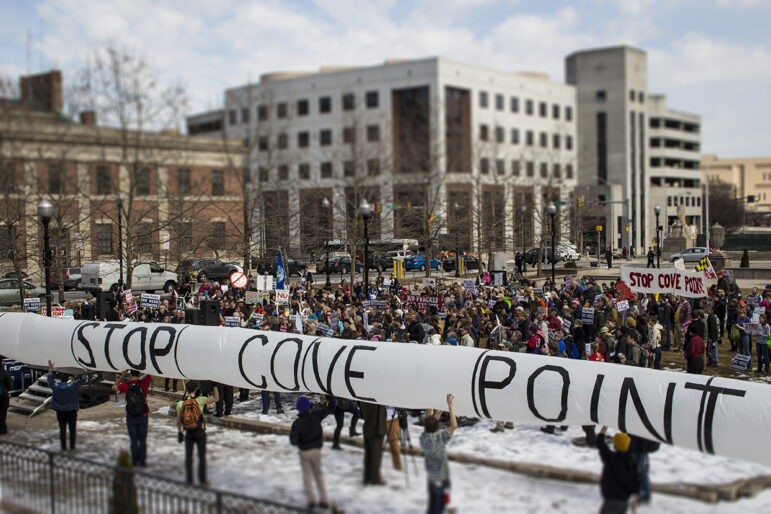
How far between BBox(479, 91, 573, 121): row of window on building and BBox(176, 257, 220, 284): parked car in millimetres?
54846

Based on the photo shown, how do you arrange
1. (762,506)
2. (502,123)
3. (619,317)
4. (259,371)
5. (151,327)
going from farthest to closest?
(502,123) → (619,317) → (151,327) → (259,371) → (762,506)

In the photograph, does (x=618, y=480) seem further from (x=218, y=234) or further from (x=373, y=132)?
(x=373, y=132)

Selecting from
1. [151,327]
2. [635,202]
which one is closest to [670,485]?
[151,327]

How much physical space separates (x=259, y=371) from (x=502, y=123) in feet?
262

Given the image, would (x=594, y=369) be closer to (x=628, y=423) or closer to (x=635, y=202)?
(x=628, y=423)

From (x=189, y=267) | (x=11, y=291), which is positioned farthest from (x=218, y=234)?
(x=11, y=291)

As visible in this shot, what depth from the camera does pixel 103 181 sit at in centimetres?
4084

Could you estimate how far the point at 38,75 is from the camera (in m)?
34.3

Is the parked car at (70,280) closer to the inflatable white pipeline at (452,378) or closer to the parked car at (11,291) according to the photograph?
the parked car at (11,291)

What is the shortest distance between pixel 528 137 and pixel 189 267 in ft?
208

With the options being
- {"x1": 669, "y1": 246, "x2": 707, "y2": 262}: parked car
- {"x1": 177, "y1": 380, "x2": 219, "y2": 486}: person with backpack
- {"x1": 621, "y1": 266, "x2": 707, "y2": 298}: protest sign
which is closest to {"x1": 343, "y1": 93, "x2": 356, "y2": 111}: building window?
{"x1": 669, "y1": 246, "x2": 707, "y2": 262}: parked car

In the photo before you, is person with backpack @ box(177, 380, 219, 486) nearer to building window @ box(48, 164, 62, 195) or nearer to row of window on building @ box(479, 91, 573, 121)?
building window @ box(48, 164, 62, 195)

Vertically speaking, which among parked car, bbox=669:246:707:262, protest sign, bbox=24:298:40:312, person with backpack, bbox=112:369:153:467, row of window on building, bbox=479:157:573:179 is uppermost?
row of window on building, bbox=479:157:573:179

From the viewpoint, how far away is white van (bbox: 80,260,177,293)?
35.9 m
